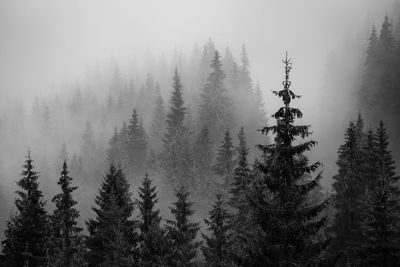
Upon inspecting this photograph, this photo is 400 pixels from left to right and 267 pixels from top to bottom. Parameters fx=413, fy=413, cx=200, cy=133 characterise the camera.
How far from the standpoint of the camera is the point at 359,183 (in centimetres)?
3841

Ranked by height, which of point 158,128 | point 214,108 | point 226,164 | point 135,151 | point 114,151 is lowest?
point 226,164

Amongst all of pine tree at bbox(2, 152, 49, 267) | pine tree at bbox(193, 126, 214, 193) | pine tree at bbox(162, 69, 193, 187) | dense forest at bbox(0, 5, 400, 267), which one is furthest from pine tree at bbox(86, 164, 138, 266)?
pine tree at bbox(193, 126, 214, 193)

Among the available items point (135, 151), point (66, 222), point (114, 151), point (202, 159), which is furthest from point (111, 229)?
point (114, 151)

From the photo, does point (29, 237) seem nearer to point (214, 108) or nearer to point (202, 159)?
point (202, 159)

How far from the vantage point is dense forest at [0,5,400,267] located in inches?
672

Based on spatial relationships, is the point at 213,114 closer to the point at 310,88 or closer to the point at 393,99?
the point at 393,99

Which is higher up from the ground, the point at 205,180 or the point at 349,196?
the point at 205,180

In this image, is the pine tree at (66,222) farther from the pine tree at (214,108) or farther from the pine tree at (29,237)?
the pine tree at (214,108)

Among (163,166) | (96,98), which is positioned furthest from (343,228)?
(96,98)

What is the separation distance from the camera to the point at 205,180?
241ft

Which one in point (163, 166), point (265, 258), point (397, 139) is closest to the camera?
point (265, 258)

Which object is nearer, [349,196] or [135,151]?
[349,196]

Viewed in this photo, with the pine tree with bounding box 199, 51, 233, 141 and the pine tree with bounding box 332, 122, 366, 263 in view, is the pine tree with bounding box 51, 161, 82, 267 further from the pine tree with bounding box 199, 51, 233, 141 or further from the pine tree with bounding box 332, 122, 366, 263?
the pine tree with bounding box 199, 51, 233, 141

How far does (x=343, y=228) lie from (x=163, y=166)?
1730 inches
